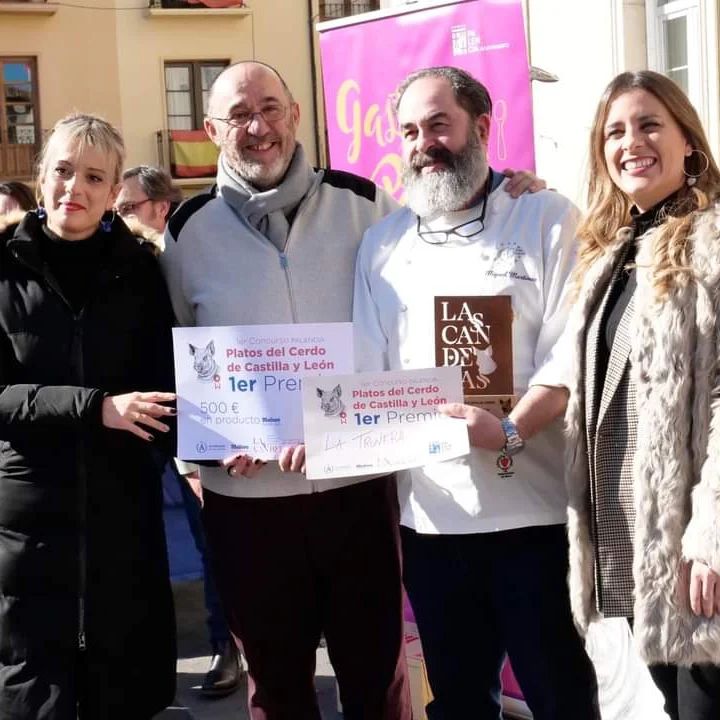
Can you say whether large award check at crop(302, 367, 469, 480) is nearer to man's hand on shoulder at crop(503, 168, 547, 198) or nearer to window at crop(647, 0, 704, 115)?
man's hand on shoulder at crop(503, 168, 547, 198)

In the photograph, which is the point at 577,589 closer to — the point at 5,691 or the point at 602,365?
the point at 602,365

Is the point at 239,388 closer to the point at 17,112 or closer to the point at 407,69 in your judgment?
the point at 407,69

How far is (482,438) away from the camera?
2.77m

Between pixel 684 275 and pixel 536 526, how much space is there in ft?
2.55

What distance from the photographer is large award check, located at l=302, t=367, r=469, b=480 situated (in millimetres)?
2803

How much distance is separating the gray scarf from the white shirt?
1.45 ft

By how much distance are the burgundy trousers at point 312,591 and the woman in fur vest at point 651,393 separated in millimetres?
756

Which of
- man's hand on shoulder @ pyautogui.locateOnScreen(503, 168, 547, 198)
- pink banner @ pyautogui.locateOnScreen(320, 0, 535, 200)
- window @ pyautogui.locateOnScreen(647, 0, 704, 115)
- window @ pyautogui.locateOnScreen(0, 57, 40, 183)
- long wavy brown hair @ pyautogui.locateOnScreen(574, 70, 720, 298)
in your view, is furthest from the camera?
window @ pyautogui.locateOnScreen(0, 57, 40, 183)

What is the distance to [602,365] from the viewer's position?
2645 mm

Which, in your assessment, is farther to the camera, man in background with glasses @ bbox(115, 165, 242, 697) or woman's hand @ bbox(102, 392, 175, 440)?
man in background with glasses @ bbox(115, 165, 242, 697)

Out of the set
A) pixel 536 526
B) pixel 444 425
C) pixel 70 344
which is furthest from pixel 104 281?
pixel 536 526

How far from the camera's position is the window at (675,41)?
6.89 metres

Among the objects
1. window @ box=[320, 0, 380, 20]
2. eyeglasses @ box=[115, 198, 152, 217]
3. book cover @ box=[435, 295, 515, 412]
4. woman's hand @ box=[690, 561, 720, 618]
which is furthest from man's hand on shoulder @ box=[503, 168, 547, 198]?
window @ box=[320, 0, 380, 20]

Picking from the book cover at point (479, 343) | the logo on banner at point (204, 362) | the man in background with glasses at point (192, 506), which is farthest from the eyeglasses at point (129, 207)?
the book cover at point (479, 343)
